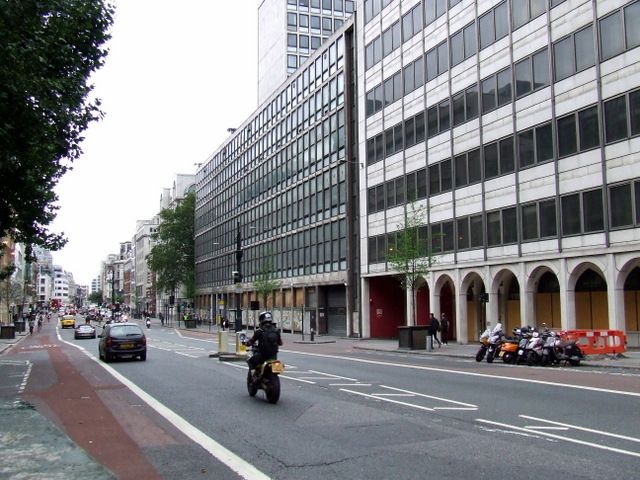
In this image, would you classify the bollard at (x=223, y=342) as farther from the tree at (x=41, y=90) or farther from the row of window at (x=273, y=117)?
the row of window at (x=273, y=117)

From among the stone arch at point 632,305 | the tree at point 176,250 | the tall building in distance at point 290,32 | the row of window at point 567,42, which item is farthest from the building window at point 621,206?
the tree at point 176,250

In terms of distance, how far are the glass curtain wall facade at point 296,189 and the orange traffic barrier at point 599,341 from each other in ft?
63.3

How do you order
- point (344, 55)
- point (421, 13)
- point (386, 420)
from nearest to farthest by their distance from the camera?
point (386, 420), point (421, 13), point (344, 55)

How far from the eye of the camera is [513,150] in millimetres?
31219

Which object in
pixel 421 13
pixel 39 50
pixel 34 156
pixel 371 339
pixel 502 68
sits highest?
pixel 421 13

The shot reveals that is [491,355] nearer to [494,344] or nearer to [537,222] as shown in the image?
[494,344]

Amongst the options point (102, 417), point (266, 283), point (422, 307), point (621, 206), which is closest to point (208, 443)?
point (102, 417)

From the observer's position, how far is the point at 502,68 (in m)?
32.2

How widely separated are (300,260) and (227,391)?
42306 mm

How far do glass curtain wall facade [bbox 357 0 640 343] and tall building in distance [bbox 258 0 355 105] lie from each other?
32.7m

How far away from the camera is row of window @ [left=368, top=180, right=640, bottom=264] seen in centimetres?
2558

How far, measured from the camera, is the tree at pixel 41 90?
463 inches

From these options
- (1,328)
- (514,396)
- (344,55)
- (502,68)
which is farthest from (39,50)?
(1,328)

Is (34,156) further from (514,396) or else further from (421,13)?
(421,13)
